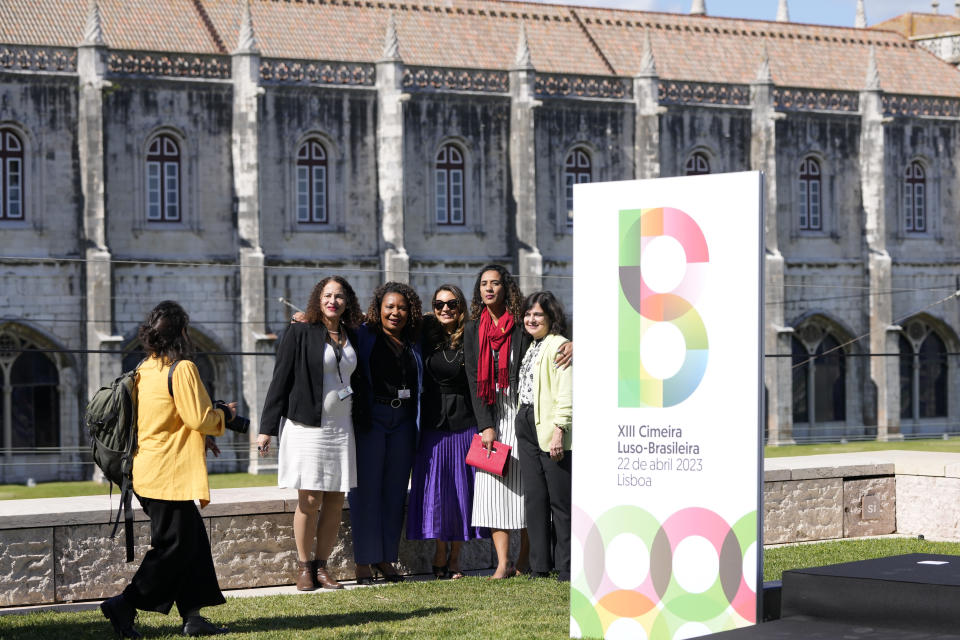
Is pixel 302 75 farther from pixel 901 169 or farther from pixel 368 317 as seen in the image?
pixel 368 317

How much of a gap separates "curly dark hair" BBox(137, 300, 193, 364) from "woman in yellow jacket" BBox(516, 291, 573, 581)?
2.62 meters

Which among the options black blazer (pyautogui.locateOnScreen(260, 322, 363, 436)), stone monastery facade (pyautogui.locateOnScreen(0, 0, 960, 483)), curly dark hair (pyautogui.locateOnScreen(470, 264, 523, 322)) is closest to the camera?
black blazer (pyautogui.locateOnScreen(260, 322, 363, 436))

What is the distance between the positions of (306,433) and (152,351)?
1754 millimetres

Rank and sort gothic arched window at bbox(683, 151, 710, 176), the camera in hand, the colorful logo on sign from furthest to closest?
gothic arched window at bbox(683, 151, 710, 176), the camera in hand, the colorful logo on sign

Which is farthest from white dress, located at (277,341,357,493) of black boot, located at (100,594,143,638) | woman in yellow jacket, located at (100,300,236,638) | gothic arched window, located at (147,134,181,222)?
gothic arched window, located at (147,134,181,222)

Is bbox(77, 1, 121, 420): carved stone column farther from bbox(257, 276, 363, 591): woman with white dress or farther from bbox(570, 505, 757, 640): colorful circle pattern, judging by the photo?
bbox(570, 505, 757, 640): colorful circle pattern

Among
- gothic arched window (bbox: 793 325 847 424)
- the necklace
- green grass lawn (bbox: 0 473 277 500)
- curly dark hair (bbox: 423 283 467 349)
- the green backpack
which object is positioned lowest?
green grass lawn (bbox: 0 473 277 500)

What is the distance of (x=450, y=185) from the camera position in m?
33.9

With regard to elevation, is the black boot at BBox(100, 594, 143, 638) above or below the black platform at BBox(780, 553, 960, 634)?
below

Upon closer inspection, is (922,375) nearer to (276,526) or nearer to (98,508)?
(276,526)

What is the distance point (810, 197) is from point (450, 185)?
9.83m

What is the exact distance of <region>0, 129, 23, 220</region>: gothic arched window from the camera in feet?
97.5

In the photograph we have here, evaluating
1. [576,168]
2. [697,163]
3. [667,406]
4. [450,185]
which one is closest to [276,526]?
[667,406]

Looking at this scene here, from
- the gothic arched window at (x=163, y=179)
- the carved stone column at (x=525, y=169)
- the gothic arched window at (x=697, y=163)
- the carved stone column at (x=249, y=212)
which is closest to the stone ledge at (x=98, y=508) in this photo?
Result: the carved stone column at (x=249, y=212)
